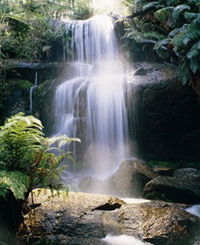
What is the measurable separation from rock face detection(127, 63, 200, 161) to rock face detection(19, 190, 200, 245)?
189 inches

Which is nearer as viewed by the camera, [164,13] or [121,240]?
[121,240]

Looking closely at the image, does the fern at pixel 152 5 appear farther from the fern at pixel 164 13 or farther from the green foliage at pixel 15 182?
the green foliage at pixel 15 182

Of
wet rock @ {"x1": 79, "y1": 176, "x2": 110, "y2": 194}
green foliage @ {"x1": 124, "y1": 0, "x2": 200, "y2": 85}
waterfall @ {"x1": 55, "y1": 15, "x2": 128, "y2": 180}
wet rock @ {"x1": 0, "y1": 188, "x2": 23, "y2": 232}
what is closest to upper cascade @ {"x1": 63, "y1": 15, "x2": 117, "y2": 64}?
green foliage @ {"x1": 124, "y1": 0, "x2": 200, "y2": 85}

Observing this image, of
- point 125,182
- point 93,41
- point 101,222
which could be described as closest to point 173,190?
point 125,182

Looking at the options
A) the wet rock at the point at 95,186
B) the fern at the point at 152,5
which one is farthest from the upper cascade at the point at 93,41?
the wet rock at the point at 95,186

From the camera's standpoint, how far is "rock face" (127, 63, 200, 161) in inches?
A: 340

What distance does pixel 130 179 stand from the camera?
6430mm

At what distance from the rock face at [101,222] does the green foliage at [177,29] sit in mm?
4387

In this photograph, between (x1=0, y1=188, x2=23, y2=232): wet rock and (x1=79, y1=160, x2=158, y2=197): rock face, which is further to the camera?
(x1=79, y1=160, x2=158, y2=197): rock face

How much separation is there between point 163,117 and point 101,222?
18.5 ft

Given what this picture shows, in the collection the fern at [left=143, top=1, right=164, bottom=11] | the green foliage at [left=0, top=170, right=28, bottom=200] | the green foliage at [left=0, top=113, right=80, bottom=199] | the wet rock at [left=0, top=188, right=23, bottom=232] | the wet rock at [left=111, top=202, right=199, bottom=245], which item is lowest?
the wet rock at [left=111, top=202, right=199, bottom=245]

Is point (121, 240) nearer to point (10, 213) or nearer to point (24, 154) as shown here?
point (10, 213)

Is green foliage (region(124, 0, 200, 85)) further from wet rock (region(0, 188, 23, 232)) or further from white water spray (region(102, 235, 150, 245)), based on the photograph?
wet rock (region(0, 188, 23, 232))

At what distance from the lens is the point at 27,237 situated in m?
3.57
